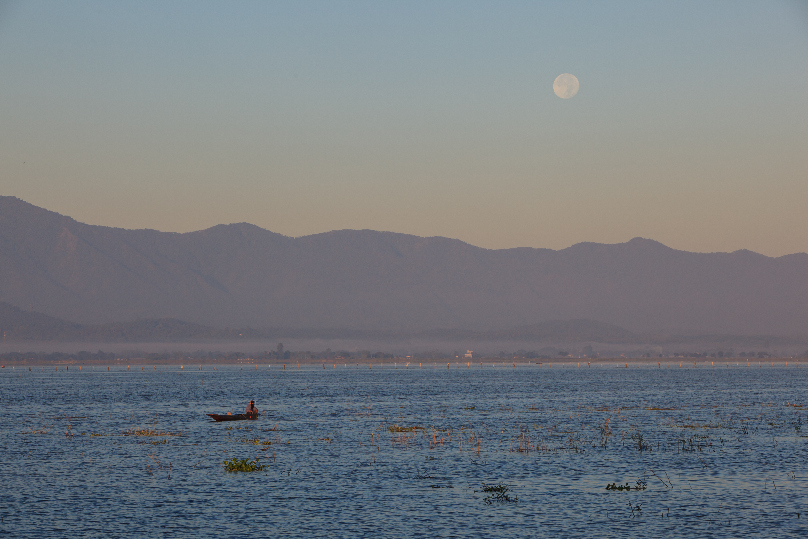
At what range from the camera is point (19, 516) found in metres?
39.3

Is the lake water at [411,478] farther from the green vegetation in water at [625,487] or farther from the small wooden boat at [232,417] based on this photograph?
the small wooden boat at [232,417]

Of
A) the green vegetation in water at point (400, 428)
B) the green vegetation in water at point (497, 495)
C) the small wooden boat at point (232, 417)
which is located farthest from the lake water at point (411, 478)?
the small wooden boat at point (232, 417)

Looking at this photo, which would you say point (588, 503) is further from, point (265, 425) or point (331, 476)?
point (265, 425)

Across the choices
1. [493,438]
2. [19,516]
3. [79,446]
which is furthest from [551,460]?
[79,446]

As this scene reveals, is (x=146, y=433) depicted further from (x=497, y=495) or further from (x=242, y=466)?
(x=497, y=495)

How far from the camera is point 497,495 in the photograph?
43.6 meters

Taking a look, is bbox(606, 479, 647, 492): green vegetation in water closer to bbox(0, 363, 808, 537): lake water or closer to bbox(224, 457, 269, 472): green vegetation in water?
bbox(0, 363, 808, 537): lake water

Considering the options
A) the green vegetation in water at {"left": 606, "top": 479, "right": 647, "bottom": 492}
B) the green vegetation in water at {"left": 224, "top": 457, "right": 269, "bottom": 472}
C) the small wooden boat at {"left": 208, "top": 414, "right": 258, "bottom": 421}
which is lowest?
the small wooden boat at {"left": 208, "top": 414, "right": 258, "bottom": 421}

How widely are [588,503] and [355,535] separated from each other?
514 inches

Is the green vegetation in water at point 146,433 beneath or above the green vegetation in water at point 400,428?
beneath

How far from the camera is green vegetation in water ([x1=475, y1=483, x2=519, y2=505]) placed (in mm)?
42344

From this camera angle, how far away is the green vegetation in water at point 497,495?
4234 cm

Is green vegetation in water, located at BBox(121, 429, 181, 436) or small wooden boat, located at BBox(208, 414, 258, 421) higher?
small wooden boat, located at BBox(208, 414, 258, 421)

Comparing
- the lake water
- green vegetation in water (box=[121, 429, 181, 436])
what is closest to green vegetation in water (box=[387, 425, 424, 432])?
the lake water
